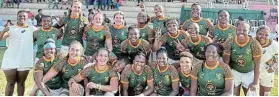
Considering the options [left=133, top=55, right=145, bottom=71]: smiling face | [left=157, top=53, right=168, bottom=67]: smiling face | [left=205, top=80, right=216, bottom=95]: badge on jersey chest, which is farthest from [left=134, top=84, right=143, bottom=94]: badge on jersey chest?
[left=205, top=80, right=216, bottom=95]: badge on jersey chest

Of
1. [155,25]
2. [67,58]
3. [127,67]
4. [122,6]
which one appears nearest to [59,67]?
[67,58]

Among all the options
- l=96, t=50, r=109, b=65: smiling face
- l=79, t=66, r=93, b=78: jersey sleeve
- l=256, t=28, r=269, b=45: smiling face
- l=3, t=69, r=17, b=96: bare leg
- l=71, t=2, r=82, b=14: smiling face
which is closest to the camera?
l=96, t=50, r=109, b=65: smiling face

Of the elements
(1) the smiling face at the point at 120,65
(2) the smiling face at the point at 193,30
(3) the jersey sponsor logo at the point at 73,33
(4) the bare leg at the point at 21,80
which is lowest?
(4) the bare leg at the point at 21,80

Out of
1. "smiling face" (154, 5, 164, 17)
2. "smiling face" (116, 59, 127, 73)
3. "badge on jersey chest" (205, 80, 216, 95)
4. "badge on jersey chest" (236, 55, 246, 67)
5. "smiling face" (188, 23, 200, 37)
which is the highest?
"smiling face" (154, 5, 164, 17)

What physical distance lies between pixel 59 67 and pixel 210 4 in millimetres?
19875

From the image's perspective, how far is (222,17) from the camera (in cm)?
766

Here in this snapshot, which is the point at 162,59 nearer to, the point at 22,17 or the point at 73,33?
the point at 73,33

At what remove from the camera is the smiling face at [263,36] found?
7.16 metres

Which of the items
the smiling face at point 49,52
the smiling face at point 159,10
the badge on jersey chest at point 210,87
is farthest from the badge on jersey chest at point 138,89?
the smiling face at point 159,10

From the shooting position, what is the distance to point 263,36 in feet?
23.5

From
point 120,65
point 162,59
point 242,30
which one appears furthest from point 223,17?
point 120,65

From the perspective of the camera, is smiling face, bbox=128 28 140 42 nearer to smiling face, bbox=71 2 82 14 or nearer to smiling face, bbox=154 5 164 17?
smiling face, bbox=71 2 82 14

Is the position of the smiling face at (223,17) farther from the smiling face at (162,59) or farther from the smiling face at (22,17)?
the smiling face at (22,17)

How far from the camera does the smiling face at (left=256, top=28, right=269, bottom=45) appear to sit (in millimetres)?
7164
